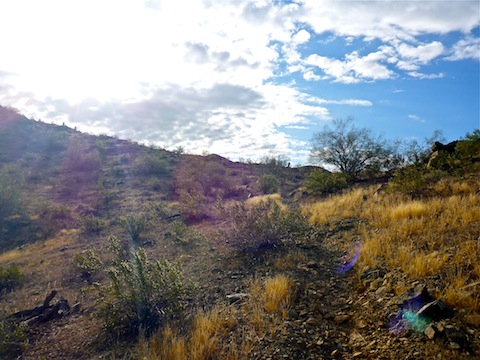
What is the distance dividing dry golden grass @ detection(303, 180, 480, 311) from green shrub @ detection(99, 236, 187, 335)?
3211 millimetres

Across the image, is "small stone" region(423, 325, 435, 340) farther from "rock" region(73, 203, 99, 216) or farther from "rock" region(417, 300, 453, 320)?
"rock" region(73, 203, 99, 216)

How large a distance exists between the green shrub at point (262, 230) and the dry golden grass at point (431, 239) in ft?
3.81

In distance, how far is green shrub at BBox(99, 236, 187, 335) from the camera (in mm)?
4859

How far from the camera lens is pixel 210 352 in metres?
3.84

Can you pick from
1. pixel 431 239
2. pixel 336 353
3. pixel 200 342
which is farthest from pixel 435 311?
pixel 200 342

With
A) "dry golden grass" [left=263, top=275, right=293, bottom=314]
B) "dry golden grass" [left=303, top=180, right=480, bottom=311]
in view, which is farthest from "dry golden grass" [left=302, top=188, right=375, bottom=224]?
"dry golden grass" [left=263, top=275, right=293, bottom=314]

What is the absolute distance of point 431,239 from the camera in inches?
224

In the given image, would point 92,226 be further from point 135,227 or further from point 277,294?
point 277,294

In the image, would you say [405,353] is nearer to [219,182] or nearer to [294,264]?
[294,264]

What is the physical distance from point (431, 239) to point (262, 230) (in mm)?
3314

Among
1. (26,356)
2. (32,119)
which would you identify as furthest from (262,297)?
(32,119)

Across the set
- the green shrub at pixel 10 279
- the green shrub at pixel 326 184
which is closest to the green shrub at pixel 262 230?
the green shrub at pixel 10 279

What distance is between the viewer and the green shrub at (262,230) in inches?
293

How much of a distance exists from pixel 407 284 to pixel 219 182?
2005 centimetres
